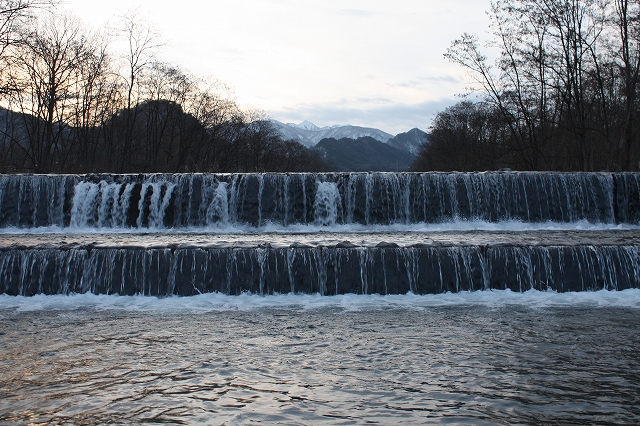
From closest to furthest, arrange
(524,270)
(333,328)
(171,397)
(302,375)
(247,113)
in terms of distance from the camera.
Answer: (171,397), (302,375), (333,328), (524,270), (247,113)

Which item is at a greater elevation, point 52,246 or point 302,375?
point 52,246

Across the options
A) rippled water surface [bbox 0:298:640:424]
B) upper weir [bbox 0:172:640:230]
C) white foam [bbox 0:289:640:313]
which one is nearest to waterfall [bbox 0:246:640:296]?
white foam [bbox 0:289:640:313]

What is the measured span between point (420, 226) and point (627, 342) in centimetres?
1013

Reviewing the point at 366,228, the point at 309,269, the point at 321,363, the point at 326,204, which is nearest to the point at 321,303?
the point at 309,269

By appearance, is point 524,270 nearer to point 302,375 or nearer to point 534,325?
point 534,325

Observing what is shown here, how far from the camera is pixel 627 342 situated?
642 cm

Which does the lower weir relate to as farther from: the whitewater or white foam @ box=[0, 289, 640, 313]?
white foam @ box=[0, 289, 640, 313]

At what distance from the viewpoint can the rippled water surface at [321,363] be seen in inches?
174

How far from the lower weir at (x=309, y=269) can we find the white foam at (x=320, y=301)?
0.19m

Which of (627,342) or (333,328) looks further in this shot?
(333,328)

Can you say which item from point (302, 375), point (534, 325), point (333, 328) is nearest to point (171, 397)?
point (302, 375)

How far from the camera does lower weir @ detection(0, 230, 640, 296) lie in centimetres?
954

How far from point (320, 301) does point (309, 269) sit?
0.72 m

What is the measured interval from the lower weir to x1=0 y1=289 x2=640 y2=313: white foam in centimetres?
19
